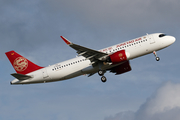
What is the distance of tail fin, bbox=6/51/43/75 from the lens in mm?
51719

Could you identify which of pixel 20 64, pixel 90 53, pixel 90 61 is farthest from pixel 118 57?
pixel 20 64

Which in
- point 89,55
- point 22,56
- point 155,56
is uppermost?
point 22,56

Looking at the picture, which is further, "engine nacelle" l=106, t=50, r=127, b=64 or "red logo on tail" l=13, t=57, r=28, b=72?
"red logo on tail" l=13, t=57, r=28, b=72

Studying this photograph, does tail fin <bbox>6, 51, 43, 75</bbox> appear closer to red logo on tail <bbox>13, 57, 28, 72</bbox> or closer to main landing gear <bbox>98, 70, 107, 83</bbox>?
red logo on tail <bbox>13, 57, 28, 72</bbox>

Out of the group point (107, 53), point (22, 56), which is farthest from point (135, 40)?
point (22, 56)

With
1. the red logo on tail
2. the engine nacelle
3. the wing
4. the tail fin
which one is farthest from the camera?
the red logo on tail

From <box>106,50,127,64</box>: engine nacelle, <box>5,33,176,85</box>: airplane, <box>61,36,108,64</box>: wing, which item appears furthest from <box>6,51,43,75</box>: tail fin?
<box>106,50,127,64</box>: engine nacelle

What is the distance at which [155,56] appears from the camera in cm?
4741

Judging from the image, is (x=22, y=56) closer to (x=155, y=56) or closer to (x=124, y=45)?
(x=124, y=45)

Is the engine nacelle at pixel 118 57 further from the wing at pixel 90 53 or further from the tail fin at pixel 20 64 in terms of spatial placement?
the tail fin at pixel 20 64

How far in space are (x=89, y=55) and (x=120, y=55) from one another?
16.9 feet

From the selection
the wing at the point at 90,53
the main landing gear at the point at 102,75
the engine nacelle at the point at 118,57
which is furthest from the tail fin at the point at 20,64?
the engine nacelle at the point at 118,57

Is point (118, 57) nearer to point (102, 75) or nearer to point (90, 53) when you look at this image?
point (90, 53)

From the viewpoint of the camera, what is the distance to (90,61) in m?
48.4
